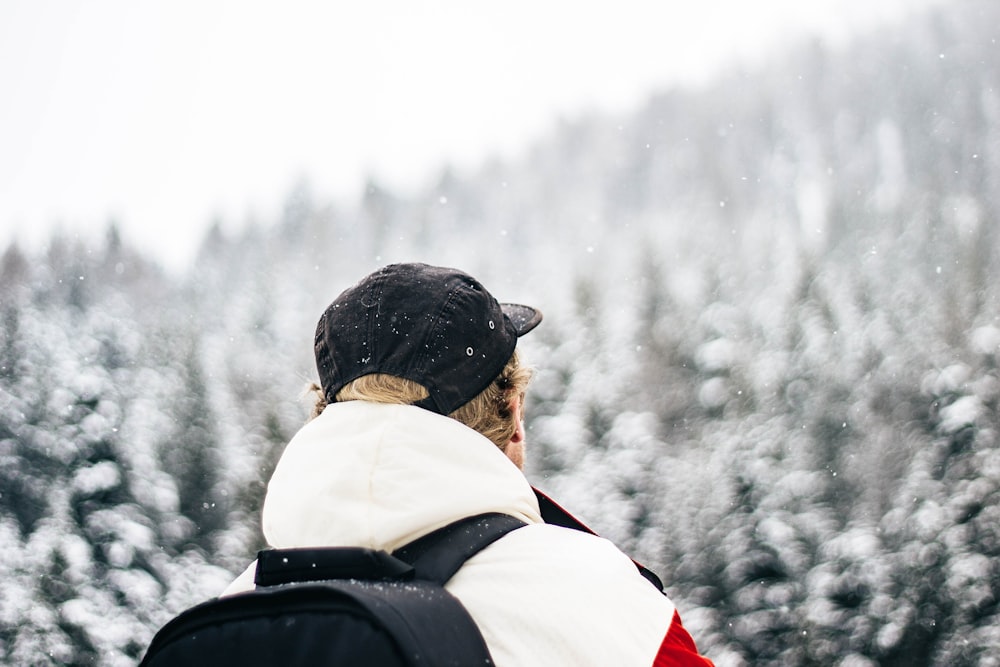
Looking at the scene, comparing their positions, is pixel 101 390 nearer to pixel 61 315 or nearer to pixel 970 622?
pixel 61 315

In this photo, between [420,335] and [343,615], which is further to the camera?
[420,335]

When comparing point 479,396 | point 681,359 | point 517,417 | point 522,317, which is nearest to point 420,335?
point 479,396

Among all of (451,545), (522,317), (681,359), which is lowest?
(681,359)

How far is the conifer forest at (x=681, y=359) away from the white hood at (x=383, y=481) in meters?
4.36

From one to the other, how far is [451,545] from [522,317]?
→ 0.54 m

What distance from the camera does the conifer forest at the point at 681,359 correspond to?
4.97m

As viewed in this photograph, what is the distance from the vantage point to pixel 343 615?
76cm

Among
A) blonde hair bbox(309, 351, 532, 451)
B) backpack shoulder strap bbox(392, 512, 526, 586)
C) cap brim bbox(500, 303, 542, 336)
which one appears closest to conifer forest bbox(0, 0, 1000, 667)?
cap brim bbox(500, 303, 542, 336)

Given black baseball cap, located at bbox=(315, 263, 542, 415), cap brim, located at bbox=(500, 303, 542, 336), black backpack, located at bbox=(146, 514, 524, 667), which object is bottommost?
black backpack, located at bbox=(146, 514, 524, 667)

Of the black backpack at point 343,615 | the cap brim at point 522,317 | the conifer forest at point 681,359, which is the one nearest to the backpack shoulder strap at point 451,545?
the black backpack at point 343,615

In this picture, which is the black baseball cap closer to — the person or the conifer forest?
the person

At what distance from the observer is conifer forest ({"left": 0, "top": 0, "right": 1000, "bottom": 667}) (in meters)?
4.97

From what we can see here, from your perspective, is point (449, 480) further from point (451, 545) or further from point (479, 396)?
point (479, 396)

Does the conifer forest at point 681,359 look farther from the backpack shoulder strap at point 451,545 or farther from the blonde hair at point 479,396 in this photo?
the backpack shoulder strap at point 451,545
